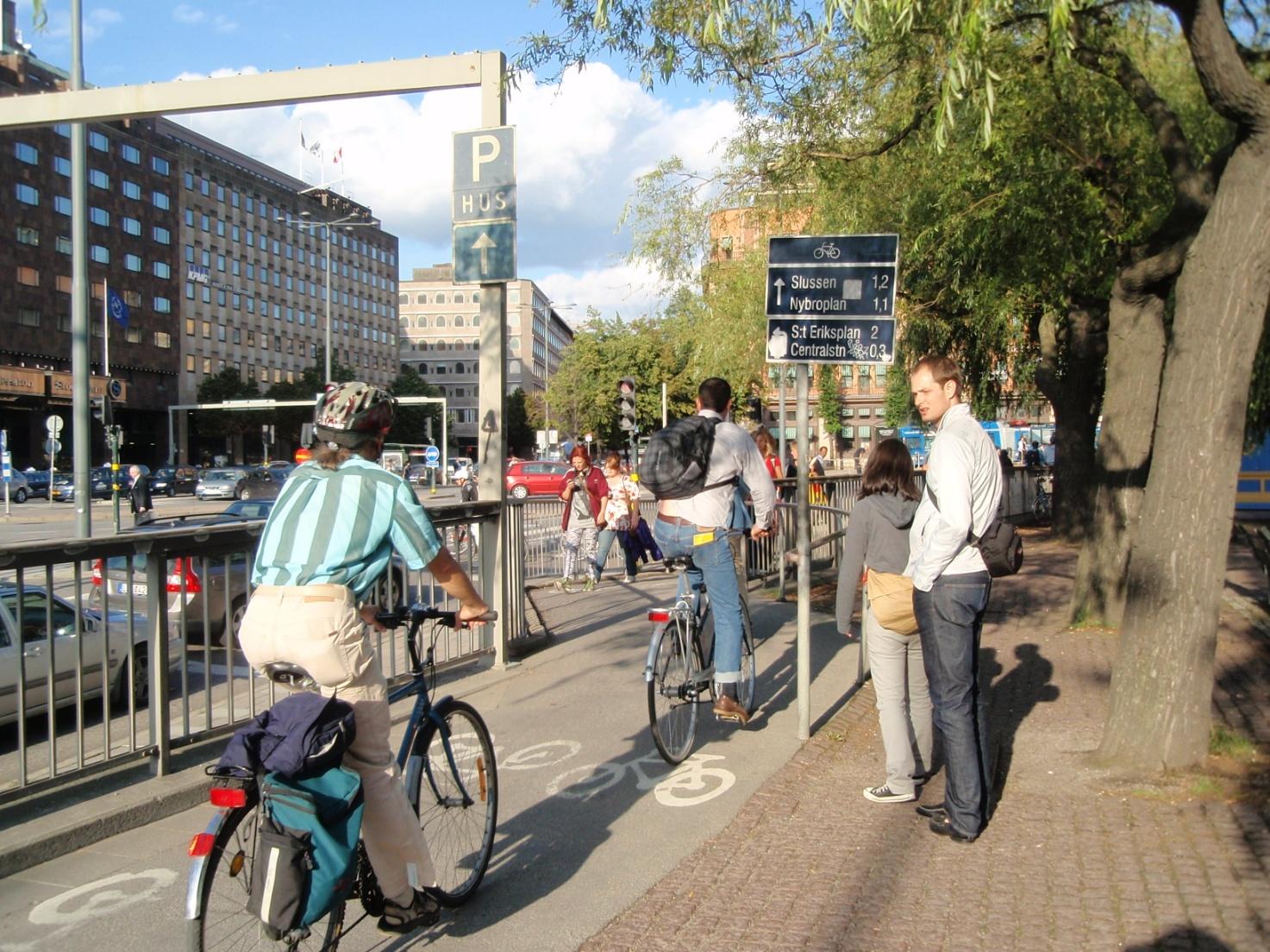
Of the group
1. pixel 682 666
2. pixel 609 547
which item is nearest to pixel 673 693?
pixel 682 666

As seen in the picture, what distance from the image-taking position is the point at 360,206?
113000mm

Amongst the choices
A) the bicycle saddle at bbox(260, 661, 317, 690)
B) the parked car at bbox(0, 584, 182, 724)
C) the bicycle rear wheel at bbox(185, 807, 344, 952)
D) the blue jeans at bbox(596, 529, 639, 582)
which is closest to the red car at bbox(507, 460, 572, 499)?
the blue jeans at bbox(596, 529, 639, 582)

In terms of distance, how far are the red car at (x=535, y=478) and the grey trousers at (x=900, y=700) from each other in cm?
3968

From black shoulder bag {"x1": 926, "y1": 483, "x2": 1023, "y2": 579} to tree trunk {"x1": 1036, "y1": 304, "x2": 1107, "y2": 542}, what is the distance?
13440mm

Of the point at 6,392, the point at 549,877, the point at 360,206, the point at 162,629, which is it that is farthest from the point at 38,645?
the point at 360,206

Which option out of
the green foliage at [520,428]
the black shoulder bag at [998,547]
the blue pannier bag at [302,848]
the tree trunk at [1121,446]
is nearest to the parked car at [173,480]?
the green foliage at [520,428]

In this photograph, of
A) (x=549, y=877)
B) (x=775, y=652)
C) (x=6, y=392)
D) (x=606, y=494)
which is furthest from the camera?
(x=6, y=392)

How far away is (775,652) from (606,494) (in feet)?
22.0

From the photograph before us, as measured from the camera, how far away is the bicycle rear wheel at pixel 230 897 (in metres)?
2.96

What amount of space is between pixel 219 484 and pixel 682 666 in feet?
164

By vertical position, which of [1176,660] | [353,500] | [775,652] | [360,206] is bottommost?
[775,652]

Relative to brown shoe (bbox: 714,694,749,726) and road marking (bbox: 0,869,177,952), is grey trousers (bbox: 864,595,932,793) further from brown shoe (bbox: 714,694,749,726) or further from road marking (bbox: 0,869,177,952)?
road marking (bbox: 0,869,177,952)

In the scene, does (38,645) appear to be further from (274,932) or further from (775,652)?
(775,652)

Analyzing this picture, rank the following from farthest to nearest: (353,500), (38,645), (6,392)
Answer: (6,392)
(38,645)
(353,500)
